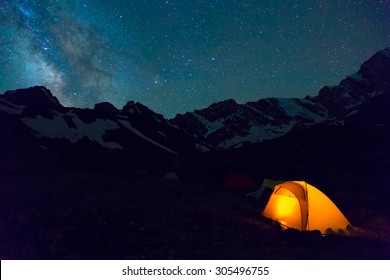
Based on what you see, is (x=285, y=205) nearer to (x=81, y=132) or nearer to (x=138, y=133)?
(x=81, y=132)

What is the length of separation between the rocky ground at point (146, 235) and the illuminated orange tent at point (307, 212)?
63 cm

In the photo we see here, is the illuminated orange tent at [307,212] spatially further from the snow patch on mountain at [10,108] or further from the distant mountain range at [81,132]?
the snow patch on mountain at [10,108]

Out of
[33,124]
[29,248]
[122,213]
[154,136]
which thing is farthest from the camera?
[154,136]

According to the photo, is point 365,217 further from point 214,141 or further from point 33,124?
point 214,141

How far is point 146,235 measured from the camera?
9539 mm

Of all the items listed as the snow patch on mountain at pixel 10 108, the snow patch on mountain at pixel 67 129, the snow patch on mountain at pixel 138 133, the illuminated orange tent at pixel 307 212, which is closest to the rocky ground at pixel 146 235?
the illuminated orange tent at pixel 307 212

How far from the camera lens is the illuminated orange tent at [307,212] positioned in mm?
11875

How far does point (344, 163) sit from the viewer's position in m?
46.1

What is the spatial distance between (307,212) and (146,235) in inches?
233

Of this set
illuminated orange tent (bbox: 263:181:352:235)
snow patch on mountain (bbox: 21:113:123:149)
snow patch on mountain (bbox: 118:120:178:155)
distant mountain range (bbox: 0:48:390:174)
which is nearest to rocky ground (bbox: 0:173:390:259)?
illuminated orange tent (bbox: 263:181:352:235)

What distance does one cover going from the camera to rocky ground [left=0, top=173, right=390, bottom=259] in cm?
828

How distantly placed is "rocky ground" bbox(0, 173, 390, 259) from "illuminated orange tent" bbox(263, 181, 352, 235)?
0.63m
